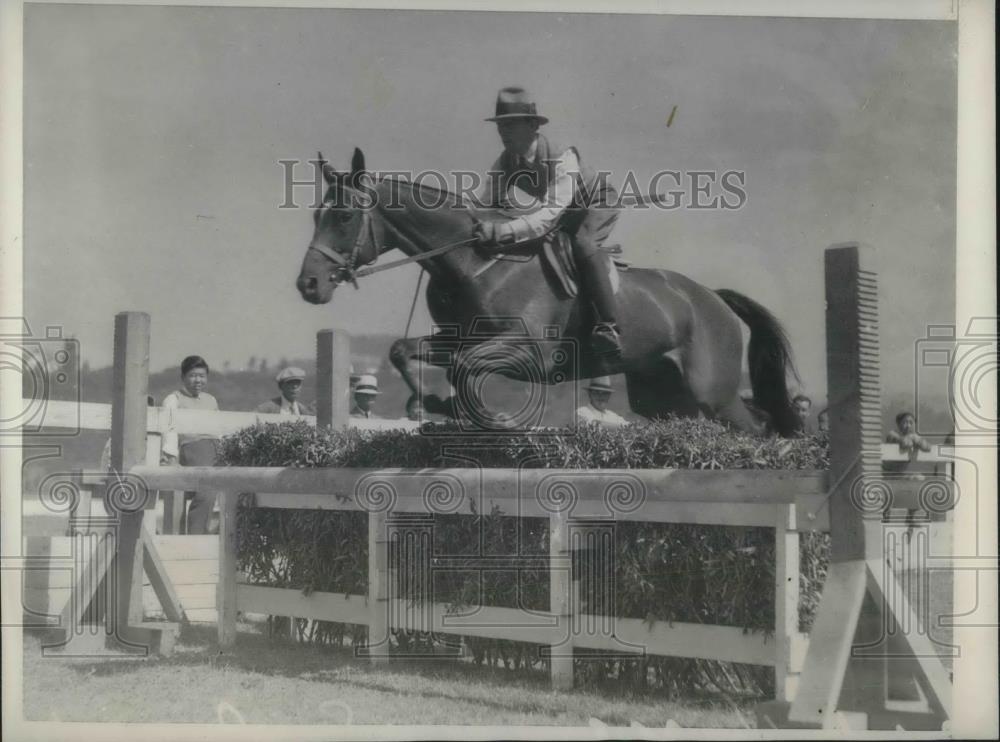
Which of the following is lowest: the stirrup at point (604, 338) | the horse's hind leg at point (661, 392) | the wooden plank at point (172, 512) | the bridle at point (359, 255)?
the wooden plank at point (172, 512)

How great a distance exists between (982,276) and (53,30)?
434 cm

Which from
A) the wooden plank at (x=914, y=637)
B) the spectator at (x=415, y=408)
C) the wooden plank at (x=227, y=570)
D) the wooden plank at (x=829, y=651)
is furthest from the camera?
the wooden plank at (x=227, y=570)

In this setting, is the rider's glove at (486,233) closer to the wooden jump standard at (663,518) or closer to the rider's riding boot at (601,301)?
the rider's riding boot at (601,301)

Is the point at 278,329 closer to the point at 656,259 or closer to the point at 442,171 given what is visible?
the point at 442,171

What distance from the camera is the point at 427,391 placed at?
5082 mm

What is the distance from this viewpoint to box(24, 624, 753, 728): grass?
4.07 m

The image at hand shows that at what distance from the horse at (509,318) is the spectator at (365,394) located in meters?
2.29

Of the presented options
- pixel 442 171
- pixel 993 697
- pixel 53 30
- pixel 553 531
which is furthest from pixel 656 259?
pixel 53 30

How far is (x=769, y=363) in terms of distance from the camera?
5.77 meters

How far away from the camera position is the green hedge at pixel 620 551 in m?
4.11

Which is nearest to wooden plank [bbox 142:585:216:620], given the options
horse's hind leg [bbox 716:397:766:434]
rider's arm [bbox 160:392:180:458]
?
rider's arm [bbox 160:392:180:458]

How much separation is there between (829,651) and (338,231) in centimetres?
281

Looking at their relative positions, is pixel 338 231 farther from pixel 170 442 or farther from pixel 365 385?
pixel 365 385

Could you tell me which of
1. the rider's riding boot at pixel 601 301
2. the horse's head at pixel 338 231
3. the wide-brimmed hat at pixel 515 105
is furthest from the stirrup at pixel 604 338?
the horse's head at pixel 338 231
